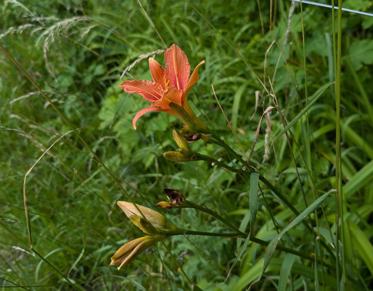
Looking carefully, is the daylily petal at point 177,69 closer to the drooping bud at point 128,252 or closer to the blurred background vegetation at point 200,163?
the drooping bud at point 128,252

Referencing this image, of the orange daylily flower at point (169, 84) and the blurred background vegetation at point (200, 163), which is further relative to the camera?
the blurred background vegetation at point (200, 163)

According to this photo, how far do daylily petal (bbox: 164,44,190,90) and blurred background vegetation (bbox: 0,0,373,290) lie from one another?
1.62 feet

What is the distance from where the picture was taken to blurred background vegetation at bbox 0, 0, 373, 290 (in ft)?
5.78

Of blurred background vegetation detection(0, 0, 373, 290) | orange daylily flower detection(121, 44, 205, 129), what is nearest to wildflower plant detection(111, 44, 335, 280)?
orange daylily flower detection(121, 44, 205, 129)

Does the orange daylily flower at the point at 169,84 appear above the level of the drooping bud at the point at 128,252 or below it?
above

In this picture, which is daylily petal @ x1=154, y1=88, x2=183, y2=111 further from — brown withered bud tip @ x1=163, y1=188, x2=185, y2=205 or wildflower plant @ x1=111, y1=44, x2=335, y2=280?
brown withered bud tip @ x1=163, y1=188, x2=185, y2=205

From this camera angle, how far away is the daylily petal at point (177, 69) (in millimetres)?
1112

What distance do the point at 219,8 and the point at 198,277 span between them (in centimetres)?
141

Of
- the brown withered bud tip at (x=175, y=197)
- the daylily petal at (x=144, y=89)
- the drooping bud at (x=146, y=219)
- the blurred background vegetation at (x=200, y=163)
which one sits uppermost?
the daylily petal at (x=144, y=89)

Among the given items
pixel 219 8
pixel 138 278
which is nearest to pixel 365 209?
pixel 138 278

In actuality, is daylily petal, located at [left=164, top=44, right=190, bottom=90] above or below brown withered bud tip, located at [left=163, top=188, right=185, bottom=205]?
above

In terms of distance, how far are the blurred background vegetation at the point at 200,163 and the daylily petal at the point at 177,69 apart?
1.62 feet

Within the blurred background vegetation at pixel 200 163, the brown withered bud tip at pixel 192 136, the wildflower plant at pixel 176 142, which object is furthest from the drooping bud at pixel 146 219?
the blurred background vegetation at pixel 200 163

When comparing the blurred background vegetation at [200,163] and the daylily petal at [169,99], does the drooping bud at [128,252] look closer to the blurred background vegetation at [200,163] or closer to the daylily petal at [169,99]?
the daylily petal at [169,99]
